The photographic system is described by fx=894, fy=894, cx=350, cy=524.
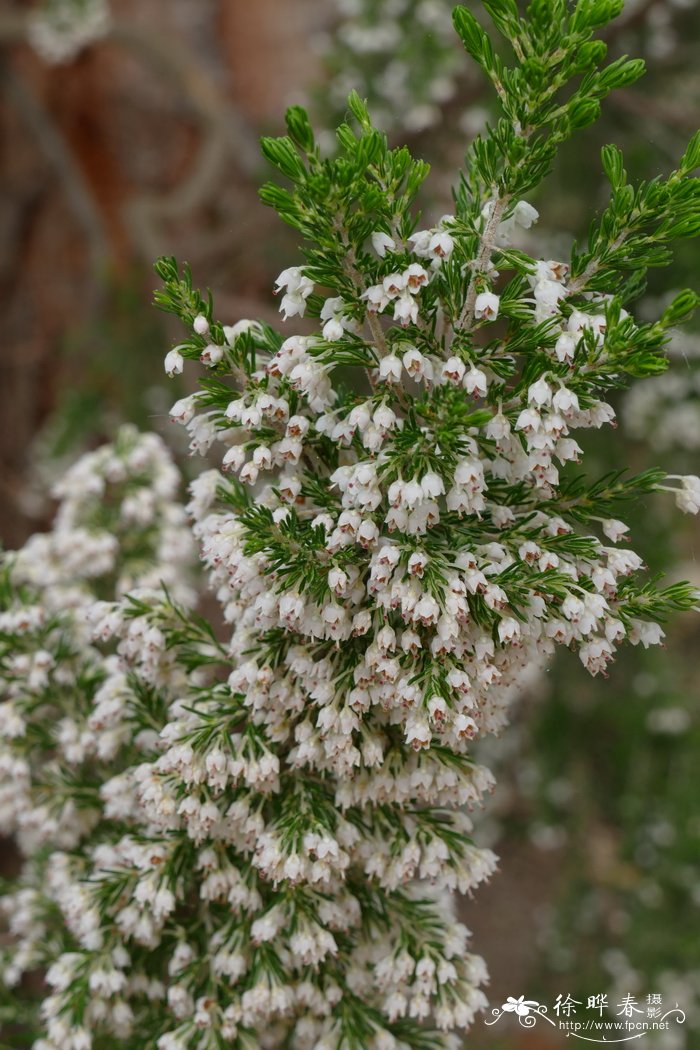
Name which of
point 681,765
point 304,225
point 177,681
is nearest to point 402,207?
point 304,225

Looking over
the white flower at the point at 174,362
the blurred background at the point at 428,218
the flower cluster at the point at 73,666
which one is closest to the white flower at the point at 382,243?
the white flower at the point at 174,362

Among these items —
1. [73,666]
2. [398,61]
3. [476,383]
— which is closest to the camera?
[476,383]

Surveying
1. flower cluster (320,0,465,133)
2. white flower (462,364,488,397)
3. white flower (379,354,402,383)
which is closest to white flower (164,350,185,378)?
white flower (379,354,402,383)

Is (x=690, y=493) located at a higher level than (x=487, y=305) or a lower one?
lower

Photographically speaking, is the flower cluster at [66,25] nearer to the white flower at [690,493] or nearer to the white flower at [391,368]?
the white flower at [391,368]

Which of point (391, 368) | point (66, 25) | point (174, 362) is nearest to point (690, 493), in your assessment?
point (391, 368)

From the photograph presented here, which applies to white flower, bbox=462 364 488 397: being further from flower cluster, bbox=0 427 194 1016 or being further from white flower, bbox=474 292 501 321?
flower cluster, bbox=0 427 194 1016

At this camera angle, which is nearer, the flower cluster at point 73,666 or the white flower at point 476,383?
the white flower at point 476,383

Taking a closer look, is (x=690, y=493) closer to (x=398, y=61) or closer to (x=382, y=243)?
(x=382, y=243)

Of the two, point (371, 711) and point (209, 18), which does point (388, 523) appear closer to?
point (371, 711)
